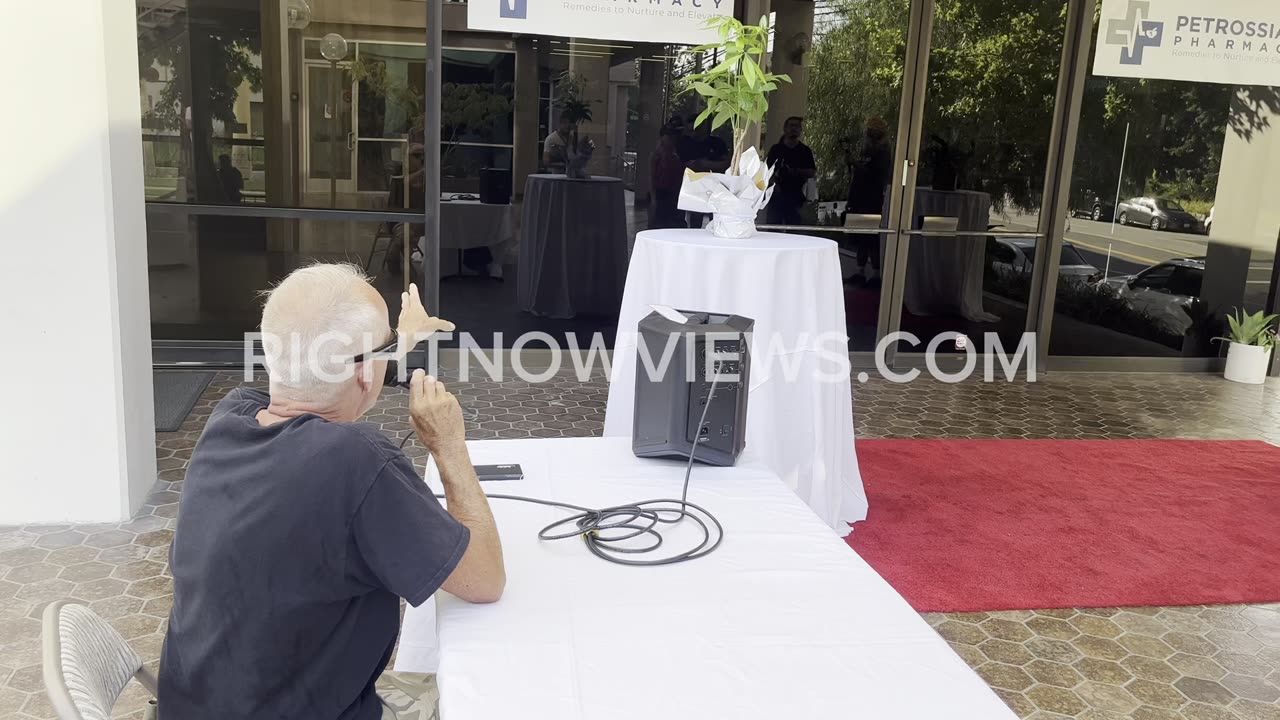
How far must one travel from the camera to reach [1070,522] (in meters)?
4.20

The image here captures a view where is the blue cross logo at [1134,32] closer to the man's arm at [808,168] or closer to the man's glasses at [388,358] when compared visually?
the man's arm at [808,168]

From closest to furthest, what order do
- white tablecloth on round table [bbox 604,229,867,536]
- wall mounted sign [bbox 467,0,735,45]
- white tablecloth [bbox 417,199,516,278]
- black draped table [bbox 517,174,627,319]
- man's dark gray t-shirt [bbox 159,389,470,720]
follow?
man's dark gray t-shirt [bbox 159,389,470,720]
white tablecloth on round table [bbox 604,229,867,536]
wall mounted sign [bbox 467,0,735,45]
white tablecloth [bbox 417,199,516,278]
black draped table [bbox 517,174,627,319]

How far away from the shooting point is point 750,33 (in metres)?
3.81

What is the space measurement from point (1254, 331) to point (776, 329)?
5181mm

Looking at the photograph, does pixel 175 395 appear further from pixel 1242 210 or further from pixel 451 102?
pixel 1242 210

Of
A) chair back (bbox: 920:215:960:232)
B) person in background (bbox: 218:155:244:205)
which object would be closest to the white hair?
person in background (bbox: 218:155:244:205)

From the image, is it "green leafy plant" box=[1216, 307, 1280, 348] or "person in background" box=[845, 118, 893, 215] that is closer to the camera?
"person in background" box=[845, 118, 893, 215]

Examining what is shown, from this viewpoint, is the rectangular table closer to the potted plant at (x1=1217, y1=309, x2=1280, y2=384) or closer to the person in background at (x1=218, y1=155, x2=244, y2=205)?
the person in background at (x1=218, y1=155, x2=244, y2=205)

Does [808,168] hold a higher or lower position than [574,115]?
lower

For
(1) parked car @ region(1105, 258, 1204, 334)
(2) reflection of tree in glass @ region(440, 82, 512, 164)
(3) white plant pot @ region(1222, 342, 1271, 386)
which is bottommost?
(3) white plant pot @ region(1222, 342, 1271, 386)

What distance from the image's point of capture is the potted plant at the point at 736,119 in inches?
149

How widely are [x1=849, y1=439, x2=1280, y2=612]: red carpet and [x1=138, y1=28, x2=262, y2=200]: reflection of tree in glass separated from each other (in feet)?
14.5

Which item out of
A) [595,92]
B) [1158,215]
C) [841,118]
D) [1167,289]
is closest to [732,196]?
[595,92]

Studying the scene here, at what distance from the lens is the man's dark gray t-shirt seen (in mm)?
1331
